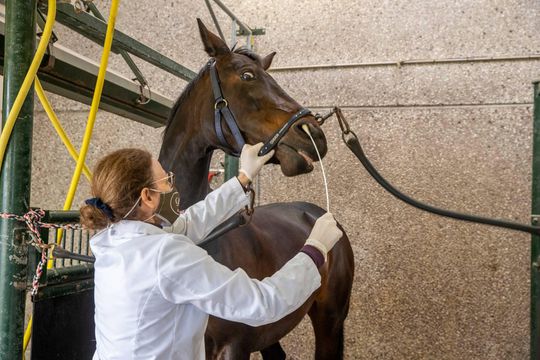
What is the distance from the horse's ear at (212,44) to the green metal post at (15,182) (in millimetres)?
589

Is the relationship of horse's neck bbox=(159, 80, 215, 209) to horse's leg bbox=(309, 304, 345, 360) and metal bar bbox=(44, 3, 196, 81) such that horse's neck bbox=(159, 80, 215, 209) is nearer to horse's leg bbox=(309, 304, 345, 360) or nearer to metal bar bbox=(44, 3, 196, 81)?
metal bar bbox=(44, 3, 196, 81)

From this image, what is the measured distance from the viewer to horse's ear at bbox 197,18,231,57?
1.52 meters

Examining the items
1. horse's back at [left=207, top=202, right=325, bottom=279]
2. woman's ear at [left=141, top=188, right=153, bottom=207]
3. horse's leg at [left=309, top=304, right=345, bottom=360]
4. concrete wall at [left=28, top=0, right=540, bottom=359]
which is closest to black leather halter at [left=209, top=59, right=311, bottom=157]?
horse's back at [left=207, top=202, right=325, bottom=279]

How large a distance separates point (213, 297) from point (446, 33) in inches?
104

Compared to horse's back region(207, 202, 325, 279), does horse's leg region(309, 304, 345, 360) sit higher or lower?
lower

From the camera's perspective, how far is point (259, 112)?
1.41 m

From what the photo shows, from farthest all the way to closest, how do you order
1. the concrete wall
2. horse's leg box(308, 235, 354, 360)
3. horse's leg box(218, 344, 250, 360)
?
the concrete wall → horse's leg box(308, 235, 354, 360) → horse's leg box(218, 344, 250, 360)

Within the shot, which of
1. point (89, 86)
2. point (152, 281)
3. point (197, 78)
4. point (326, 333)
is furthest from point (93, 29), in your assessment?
point (326, 333)

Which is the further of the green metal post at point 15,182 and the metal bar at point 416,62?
the metal bar at point 416,62

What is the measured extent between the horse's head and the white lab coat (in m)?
0.47

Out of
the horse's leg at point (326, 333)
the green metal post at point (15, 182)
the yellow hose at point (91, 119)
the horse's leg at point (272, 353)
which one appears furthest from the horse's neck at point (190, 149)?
the horse's leg at point (272, 353)

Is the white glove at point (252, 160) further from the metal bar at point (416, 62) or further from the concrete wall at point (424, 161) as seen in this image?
the metal bar at point (416, 62)

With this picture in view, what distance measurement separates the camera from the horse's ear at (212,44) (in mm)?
1521

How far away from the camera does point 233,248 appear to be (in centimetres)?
147
